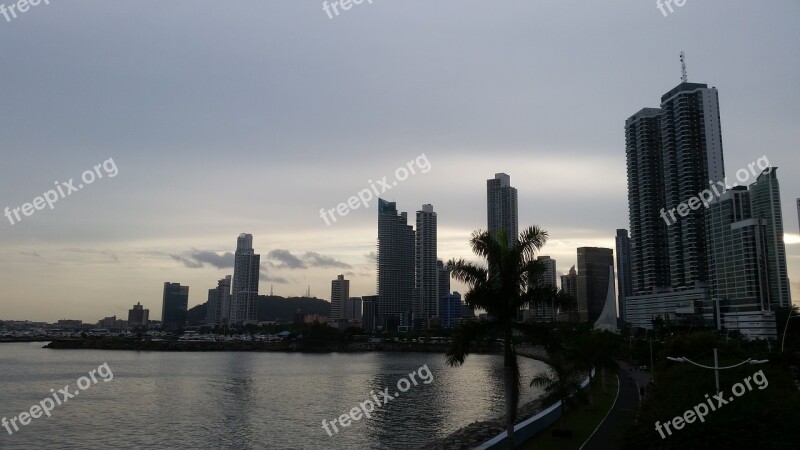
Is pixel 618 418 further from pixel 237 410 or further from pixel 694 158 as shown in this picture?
pixel 694 158

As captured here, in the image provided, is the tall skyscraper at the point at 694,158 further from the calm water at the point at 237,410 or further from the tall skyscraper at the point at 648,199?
the calm water at the point at 237,410

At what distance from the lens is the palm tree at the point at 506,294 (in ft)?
64.6

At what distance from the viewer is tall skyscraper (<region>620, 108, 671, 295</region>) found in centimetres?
16088

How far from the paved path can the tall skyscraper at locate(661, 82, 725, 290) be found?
10574 cm

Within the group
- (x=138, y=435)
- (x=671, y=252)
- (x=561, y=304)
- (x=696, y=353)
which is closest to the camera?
(x=561, y=304)

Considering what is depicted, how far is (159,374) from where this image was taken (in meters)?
88.5

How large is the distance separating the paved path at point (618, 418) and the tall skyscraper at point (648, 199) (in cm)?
11513

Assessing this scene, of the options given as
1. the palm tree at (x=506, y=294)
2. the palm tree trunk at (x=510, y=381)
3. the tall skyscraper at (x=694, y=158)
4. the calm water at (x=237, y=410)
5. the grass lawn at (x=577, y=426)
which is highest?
the tall skyscraper at (x=694, y=158)

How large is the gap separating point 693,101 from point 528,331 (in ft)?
499

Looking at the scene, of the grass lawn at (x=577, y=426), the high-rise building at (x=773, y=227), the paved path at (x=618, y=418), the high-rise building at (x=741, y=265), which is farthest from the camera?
the high-rise building at (x=773, y=227)

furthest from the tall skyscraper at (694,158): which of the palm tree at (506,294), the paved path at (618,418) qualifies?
the palm tree at (506,294)

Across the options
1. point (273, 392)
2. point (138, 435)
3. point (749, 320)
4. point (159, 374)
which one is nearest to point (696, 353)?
point (138, 435)

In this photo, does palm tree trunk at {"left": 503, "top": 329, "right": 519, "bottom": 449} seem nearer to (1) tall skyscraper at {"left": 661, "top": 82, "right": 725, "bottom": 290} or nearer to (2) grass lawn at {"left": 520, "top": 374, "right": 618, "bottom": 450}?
(2) grass lawn at {"left": 520, "top": 374, "right": 618, "bottom": 450}

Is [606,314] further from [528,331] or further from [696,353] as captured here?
[528,331]
